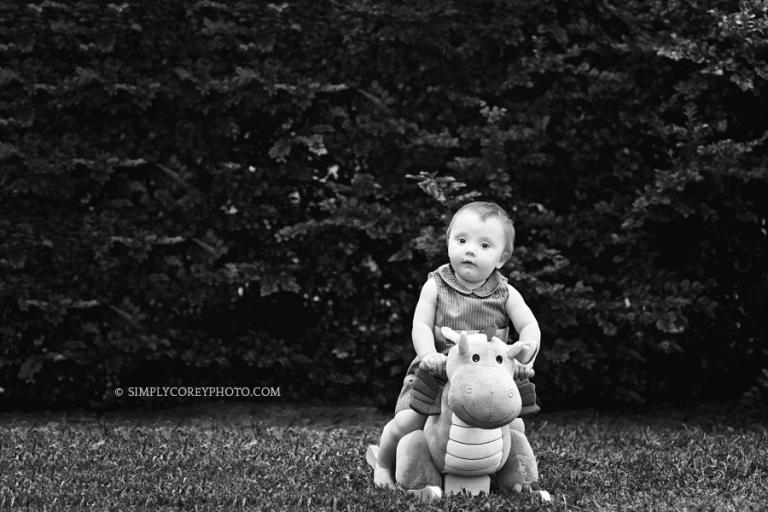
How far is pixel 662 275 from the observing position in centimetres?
623

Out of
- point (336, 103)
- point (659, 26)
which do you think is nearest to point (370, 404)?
point (336, 103)

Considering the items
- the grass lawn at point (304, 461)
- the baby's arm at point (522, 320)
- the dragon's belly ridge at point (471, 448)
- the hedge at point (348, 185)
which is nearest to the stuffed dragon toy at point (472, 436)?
the dragon's belly ridge at point (471, 448)

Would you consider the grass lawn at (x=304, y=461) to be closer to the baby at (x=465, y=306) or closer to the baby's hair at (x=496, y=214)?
the baby at (x=465, y=306)

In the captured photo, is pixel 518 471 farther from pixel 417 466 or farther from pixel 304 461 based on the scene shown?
pixel 304 461

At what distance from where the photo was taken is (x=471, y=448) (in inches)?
159

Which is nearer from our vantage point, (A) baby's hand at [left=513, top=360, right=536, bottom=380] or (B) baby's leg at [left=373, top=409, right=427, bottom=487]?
(A) baby's hand at [left=513, top=360, right=536, bottom=380]

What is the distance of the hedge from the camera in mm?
6191


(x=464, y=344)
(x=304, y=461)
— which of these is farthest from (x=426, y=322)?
(x=304, y=461)

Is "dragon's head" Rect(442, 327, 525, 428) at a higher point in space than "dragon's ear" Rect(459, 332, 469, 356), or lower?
lower

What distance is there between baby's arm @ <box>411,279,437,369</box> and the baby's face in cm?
16

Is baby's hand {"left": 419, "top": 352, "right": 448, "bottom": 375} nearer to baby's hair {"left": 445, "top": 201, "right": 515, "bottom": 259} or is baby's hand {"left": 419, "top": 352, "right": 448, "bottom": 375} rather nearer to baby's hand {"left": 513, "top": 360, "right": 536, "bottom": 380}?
baby's hand {"left": 513, "top": 360, "right": 536, "bottom": 380}

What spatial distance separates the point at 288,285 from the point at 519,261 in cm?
141

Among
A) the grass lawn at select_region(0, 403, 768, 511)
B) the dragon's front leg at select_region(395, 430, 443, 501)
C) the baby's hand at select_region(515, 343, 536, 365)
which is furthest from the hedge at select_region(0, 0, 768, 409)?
the dragon's front leg at select_region(395, 430, 443, 501)

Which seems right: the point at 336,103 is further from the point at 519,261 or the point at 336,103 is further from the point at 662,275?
the point at 662,275
